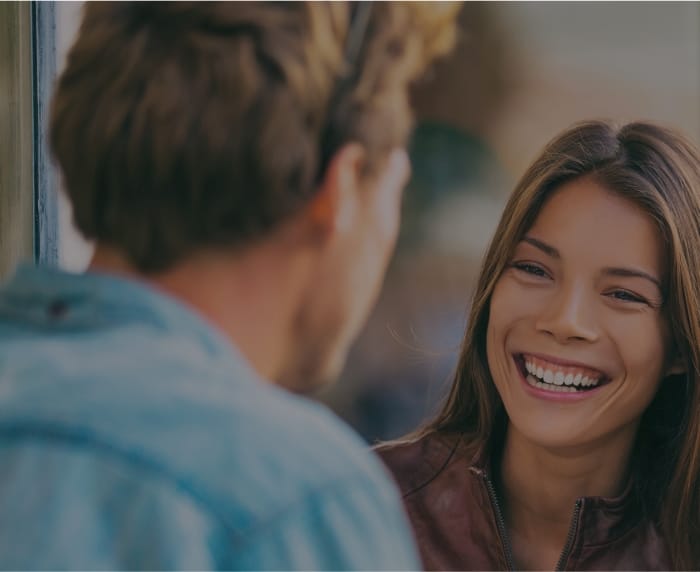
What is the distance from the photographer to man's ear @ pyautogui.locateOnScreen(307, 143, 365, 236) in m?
0.92

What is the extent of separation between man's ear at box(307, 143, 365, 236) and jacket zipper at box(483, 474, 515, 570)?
926mm

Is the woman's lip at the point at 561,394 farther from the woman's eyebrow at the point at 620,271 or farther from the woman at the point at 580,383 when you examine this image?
the woman's eyebrow at the point at 620,271

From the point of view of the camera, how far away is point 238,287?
2.95 ft

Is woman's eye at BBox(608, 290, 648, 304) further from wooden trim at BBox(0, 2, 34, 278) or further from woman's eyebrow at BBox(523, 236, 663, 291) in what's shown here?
wooden trim at BBox(0, 2, 34, 278)

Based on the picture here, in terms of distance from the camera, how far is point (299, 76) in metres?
0.88

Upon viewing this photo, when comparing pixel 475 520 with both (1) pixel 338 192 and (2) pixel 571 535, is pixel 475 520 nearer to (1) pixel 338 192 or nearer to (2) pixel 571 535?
(2) pixel 571 535

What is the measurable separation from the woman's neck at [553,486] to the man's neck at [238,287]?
951 mm

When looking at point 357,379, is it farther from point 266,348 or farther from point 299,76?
point 299,76

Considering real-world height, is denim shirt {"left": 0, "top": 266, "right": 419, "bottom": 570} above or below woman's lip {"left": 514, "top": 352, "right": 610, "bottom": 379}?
above

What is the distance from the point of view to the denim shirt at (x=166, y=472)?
726 millimetres

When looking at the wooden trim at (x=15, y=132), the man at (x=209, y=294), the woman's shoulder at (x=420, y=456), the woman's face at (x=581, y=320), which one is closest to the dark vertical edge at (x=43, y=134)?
the wooden trim at (x=15, y=132)

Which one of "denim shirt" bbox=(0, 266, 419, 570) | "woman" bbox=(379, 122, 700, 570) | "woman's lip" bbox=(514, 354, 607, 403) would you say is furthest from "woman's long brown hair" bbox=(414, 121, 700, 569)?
"denim shirt" bbox=(0, 266, 419, 570)

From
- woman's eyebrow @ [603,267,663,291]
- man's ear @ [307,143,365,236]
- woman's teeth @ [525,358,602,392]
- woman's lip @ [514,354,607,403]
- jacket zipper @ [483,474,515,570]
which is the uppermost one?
man's ear @ [307,143,365,236]

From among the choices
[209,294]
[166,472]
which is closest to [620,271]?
[209,294]
